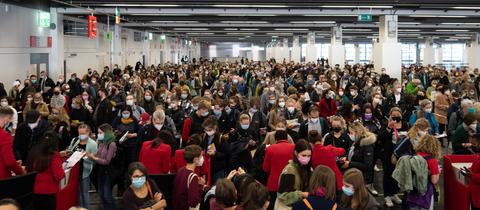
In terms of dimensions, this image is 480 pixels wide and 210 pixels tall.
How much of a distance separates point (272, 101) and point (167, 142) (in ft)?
19.0

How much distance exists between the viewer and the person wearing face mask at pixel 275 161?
7.24 meters

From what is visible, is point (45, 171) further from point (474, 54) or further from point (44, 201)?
point (474, 54)

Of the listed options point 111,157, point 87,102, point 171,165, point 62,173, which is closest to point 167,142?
point 171,165

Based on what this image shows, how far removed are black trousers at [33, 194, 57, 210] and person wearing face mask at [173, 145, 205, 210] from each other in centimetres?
171

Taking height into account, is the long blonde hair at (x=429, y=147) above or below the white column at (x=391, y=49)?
below

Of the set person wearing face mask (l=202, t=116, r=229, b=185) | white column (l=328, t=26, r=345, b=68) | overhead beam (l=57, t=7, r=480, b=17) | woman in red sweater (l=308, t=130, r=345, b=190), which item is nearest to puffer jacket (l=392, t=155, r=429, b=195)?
woman in red sweater (l=308, t=130, r=345, b=190)

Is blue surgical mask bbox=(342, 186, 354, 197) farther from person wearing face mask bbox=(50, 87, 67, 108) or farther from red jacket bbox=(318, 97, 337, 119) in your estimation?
person wearing face mask bbox=(50, 87, 67, 108)

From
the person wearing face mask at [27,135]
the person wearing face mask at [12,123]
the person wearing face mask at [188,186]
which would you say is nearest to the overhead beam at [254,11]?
the person wearing face mask at [12,123]

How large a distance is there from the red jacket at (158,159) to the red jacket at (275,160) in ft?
4.32

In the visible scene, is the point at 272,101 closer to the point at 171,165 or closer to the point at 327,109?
the point at 327,109

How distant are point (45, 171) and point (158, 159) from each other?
1.43m

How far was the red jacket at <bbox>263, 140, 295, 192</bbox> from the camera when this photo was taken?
7.24 meters

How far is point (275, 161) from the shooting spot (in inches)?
286

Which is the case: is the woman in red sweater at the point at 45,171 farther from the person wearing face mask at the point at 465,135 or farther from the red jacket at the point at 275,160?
the person wearing face mask at the point at 465,135
